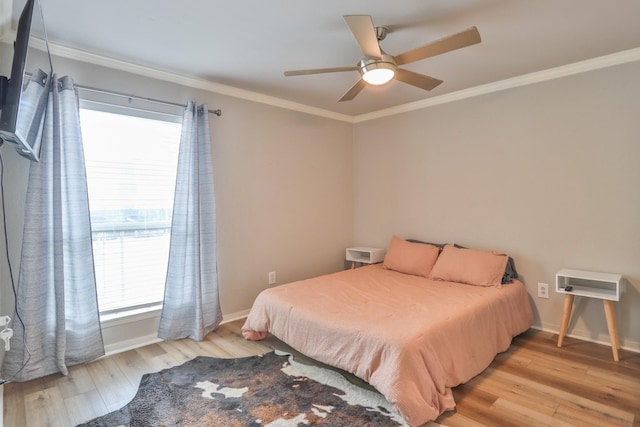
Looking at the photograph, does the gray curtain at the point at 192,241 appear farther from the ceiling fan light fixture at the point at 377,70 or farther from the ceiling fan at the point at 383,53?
the ceiling fan light fixture at the point at 377,70

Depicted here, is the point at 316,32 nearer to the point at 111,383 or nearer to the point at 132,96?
the point at 132,96

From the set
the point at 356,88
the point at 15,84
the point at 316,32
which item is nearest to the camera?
the point at 15,84

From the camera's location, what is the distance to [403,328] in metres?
2.11

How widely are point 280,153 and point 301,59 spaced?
127cm

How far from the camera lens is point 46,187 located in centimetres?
239

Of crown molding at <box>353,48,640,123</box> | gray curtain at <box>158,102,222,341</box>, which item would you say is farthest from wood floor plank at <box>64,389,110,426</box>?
crown molding at <box>353,48,640,123</box>

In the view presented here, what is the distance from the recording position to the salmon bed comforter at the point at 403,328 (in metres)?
1.92

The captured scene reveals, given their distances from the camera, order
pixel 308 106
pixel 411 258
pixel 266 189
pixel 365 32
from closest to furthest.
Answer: pixel 365 32, pixel 411 258, pixel 266 189, pixel 308 106

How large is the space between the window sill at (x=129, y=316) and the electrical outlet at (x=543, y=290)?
3400 millimetres

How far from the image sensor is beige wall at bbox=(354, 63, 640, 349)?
9.02 feet

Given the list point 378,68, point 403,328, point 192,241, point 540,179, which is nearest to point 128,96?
point 192,241

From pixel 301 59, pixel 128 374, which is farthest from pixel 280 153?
pixel 128 374

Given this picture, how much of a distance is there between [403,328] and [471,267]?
1371 mm

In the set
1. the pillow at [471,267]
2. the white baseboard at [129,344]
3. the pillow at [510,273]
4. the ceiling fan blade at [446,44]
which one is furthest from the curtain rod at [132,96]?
the pillow at [510,273]
